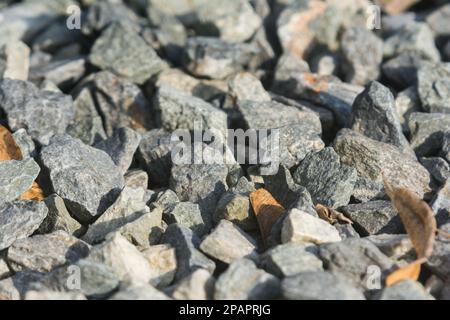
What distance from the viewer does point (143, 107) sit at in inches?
181

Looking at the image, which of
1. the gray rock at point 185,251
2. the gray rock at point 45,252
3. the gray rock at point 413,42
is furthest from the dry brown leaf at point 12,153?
the gray rock at point 413,42

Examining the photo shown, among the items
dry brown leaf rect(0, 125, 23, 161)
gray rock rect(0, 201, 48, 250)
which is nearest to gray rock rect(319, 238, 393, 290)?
gray rock rect(0, 201, 48, 250)

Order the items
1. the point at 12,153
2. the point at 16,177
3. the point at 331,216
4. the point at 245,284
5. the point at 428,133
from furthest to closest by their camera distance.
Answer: the point at 428,133
the point at 12,153
the point at 16,177
the point at 331,216
the point at 245,284

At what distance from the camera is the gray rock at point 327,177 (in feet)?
11.5

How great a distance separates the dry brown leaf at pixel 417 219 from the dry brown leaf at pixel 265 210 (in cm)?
58

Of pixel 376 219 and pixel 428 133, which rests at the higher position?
pixel 428 133

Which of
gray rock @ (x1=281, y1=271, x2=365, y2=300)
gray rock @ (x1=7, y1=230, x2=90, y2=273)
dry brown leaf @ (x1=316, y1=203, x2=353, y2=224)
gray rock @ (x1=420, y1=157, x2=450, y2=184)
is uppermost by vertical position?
gray rock @ (x1=420, y1=157, x2=450, y2=184)

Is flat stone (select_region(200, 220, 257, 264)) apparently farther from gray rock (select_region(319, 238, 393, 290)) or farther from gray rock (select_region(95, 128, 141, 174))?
gray rock (select_region(95, 128, 141, 174))

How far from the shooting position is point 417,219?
Answer: 3080 millimetres

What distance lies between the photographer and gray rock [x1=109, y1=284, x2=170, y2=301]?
106 inches

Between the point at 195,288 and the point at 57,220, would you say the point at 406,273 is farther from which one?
the point at 57,220

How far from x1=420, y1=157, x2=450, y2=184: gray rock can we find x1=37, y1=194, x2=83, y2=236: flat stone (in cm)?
200

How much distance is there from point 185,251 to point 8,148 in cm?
144

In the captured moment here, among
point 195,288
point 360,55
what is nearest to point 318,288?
point 195,288
